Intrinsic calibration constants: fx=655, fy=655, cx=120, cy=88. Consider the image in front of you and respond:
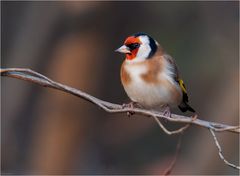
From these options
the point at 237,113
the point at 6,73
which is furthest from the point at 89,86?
the point at 6,73

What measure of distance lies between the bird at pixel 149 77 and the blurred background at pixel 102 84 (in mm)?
2609

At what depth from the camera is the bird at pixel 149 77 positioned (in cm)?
447

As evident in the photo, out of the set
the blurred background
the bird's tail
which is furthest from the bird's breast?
the blurred background

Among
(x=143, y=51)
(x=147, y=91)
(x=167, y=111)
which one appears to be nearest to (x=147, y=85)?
(x=147, y=91)

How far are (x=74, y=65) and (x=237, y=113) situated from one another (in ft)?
6.29

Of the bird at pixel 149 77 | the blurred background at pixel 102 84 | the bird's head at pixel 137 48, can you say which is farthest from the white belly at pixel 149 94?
the blurred background at pixel 102 84

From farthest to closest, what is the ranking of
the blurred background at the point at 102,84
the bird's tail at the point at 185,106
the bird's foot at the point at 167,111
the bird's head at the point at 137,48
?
the blurred background at the point at 102,84 → the bird's tail at the point at 185,106 → the bird's head at the point at 137,48 → the bird's foot at the point at 167,111

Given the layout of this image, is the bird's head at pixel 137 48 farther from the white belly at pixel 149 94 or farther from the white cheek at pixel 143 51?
the white belly at pixel 149 94

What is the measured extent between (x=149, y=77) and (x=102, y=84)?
3501 millimetres

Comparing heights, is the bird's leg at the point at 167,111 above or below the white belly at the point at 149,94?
below

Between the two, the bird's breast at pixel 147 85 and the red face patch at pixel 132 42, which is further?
the red face patch at pixel 132 42

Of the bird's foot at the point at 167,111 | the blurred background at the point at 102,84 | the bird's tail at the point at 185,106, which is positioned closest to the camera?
the bird's foot at the point at 167,111

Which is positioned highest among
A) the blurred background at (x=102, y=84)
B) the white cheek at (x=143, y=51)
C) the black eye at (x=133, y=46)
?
the black eye at (x=133, y=46)

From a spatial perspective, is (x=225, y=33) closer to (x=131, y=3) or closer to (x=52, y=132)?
(x=131, y=3)
